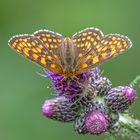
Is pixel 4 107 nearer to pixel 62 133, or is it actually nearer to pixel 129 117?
pixel 62 133

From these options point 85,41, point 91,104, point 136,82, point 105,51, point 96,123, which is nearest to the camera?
point 105,51

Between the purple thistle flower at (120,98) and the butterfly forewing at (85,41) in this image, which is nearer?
the butterfly forewing at (85,41)

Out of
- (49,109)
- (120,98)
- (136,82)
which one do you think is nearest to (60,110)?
(49,109)

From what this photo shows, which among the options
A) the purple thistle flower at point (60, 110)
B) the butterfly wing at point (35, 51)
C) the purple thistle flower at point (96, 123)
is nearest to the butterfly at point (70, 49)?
the butterfly wing at point (35, 51)

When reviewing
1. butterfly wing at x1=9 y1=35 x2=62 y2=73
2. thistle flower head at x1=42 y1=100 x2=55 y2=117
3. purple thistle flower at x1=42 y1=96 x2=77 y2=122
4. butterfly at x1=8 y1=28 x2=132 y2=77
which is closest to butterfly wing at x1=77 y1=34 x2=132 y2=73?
butterfly at x1=8 y1=28 x2=132 y2=77

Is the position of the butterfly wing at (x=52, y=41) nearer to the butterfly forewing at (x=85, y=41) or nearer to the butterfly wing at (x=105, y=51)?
the butterfly forewing at (x=85, y=41)

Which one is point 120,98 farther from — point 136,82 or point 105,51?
point 105,51
